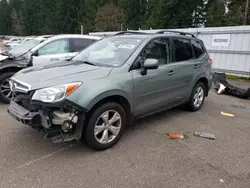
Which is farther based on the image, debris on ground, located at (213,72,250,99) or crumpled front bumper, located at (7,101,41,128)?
debris on ground, located at (213,72,250,99)

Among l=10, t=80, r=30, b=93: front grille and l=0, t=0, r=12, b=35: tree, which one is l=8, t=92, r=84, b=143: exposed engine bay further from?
l=0, t=0, r=12, b=35: tree

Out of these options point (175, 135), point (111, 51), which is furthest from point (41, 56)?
point (175, 135)

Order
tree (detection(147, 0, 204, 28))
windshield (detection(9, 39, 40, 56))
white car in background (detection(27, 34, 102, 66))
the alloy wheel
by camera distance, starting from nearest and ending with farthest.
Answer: the alloy wheel → white car in background (detection(27, 34, 102, 66)) → windshield (detection(9, 39, 40, 56)) → tree (detection(147, 0, 204, 28))

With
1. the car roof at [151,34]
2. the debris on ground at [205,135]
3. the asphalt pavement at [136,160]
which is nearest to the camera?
the asphalt pavement at [136,160]

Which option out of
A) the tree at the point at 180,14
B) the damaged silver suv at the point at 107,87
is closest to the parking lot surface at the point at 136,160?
the damaged silver suv at the point at 107,87

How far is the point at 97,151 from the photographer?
3084 millimetres

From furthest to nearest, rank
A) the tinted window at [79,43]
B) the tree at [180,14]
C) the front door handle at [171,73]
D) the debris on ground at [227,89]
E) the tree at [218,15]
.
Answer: the tree at [180,14] → the tree at [218,15] → the tinted window at [79,43] → the debris on ground at [227,89] → the front door handle at [171,73]

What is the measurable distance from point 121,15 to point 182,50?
3434 centimetres

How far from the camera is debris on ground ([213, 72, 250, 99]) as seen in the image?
20.3 feet

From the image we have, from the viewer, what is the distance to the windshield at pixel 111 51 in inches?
134

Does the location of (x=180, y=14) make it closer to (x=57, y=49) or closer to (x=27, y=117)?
(x=57, y=49)

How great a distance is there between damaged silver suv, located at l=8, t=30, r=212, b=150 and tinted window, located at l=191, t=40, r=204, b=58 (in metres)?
0.10

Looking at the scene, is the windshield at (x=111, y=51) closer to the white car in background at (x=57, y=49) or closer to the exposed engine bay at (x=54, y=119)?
the exposed engine bay at (x=54, y=119)

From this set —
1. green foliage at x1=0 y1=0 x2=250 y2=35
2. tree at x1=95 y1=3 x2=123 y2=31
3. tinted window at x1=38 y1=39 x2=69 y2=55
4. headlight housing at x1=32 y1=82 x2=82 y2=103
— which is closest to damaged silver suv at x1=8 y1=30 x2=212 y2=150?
headlight housing at x1=32 y1=82 x2=82 y2=103
